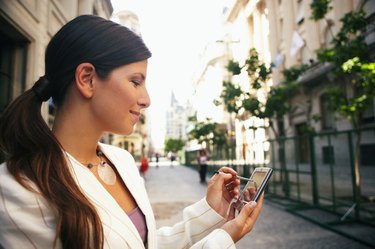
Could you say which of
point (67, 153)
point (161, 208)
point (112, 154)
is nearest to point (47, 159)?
point (67, 153)

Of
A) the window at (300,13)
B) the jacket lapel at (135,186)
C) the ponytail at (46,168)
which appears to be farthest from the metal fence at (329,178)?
the window at (300,13)

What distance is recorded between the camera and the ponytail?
0.97m

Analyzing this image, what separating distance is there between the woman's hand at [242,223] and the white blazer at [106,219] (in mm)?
46

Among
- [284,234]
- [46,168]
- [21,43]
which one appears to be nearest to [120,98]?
[46,168]

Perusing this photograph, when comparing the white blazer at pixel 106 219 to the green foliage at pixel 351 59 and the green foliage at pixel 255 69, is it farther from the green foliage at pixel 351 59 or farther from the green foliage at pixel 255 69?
the green foliage at pixel 255 69

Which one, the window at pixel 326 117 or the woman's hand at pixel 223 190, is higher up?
the window at pixel 326 117

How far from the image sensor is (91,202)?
3.59 feet

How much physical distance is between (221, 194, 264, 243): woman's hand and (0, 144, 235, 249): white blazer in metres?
0.05

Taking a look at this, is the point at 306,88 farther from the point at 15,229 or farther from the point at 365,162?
the point at 15,229

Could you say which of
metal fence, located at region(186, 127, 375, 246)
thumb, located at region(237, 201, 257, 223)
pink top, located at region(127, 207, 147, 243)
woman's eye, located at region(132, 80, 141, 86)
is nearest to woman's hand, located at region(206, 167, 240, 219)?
thumb, located at region(237, 201, 257, 223)

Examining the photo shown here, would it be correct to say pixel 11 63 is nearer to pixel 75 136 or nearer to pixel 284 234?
pixel 75 136

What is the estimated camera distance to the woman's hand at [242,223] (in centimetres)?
121

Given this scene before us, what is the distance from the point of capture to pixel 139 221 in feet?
4.33

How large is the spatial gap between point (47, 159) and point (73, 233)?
0.29 metres
